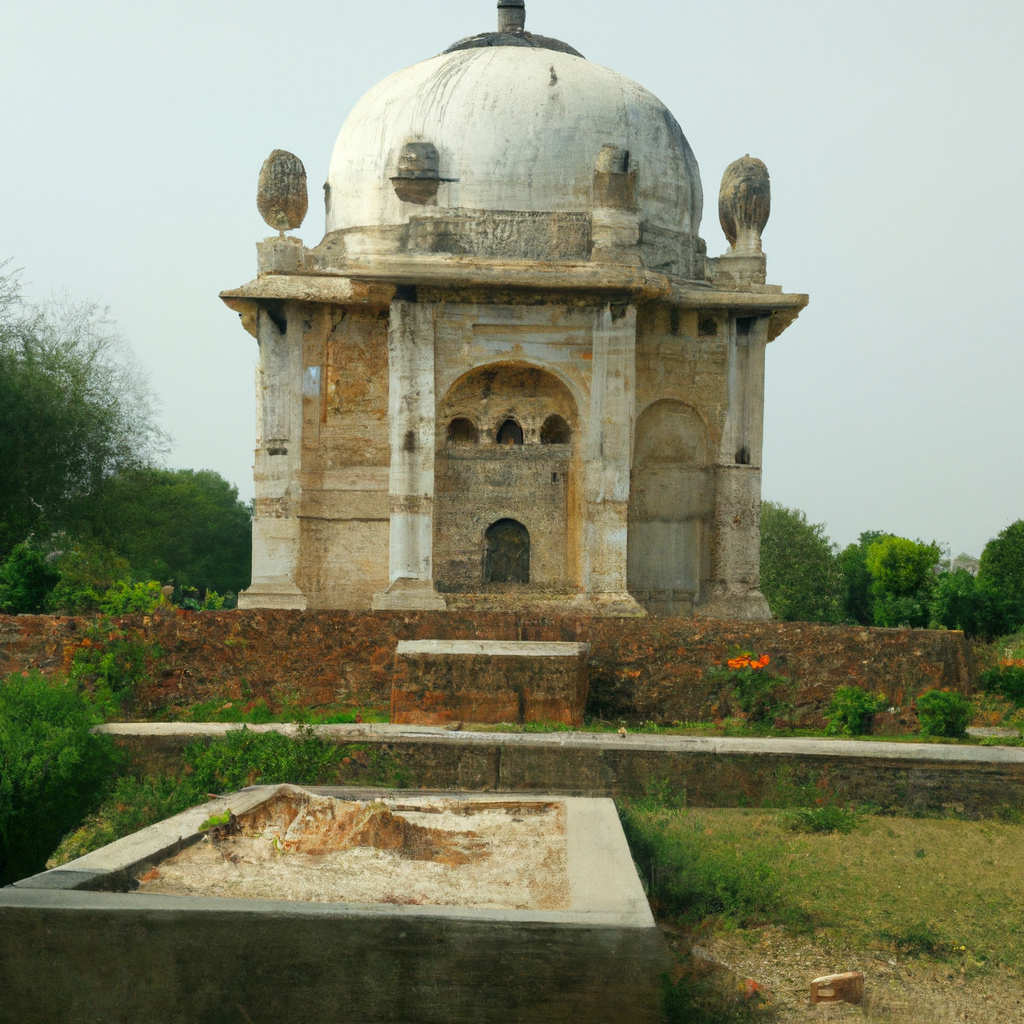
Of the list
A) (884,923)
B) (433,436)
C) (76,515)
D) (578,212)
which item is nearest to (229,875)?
(884,923)

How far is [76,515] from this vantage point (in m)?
24.7

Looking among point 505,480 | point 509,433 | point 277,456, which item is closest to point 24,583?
point 277,456

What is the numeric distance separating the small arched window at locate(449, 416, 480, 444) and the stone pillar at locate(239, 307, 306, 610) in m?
2.23

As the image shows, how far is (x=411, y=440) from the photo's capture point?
17391mm

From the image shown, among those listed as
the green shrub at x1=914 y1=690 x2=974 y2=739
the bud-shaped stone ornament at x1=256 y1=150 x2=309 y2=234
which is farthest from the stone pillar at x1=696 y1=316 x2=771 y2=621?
the green shrub at x1=914 y1=690 x2=974 y2=739

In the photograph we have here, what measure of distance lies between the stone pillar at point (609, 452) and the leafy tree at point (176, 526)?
11.9m

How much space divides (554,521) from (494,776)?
32.6 feet

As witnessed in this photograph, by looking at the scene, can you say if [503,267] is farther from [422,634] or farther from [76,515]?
[76,515]

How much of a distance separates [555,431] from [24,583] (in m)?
7.96

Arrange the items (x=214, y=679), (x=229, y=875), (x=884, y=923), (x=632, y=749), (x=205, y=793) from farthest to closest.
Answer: (x=214, y=679) < (x=632, y=749) < (x=205, y=793) < (x=884, y=923) < (x=229, y=875)

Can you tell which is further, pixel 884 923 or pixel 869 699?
pixel 869 699

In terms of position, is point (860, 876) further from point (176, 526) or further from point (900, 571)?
point (176, 526)

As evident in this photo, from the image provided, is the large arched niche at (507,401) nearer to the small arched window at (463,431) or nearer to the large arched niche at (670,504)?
the small arched window at (463,431)

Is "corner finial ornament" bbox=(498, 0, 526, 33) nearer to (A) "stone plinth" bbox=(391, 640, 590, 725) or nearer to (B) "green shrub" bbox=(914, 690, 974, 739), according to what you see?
(A) "stone plinth" bbox=(391, 640, 590, 725)
